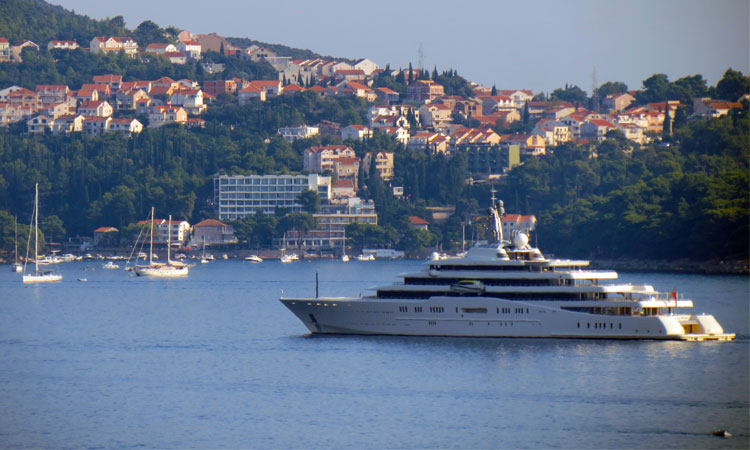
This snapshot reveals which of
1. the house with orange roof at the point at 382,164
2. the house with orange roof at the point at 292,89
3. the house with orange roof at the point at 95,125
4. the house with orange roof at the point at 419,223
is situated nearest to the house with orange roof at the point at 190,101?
the house with orange roof at the point at 292,89

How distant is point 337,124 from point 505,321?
403ft

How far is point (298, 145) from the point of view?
156m

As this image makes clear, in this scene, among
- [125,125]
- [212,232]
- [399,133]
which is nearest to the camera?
[212,232]

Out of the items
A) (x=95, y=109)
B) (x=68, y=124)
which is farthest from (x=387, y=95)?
(x=68, y=124)

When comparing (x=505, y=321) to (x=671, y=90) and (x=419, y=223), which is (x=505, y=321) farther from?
(x=671, y=90)

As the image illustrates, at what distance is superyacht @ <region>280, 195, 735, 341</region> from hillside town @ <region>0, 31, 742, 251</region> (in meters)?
84.6

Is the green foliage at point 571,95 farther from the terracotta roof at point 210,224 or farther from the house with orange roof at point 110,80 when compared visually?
the terracotta roof at point 210,224

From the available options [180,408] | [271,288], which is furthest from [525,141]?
[180,408]

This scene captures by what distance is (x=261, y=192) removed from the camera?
141750 mm

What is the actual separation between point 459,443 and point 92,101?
14261 cm

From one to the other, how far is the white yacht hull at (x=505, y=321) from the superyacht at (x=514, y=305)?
0.03 meters

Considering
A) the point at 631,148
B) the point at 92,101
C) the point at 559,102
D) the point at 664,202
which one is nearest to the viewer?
the point at 664,202

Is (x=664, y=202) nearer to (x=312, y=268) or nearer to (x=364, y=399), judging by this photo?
(x=312, y=268)

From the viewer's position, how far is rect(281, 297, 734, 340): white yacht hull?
45.0m
